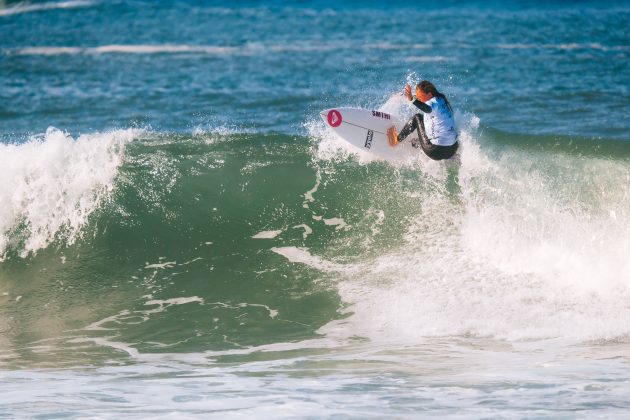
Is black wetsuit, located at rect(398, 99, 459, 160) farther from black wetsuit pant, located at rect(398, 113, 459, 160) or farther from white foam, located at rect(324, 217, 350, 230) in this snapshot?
white foam, located at rect(324, 217, 350, 230)

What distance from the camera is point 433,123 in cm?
1230

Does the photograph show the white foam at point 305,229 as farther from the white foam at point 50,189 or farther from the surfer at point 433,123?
the white foam at point 50,189

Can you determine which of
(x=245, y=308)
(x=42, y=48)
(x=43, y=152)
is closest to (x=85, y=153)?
(x=43, y=152)

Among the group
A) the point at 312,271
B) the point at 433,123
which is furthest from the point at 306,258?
the point at 433,123

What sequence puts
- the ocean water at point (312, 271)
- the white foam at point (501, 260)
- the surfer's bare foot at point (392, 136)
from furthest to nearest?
1. the surfer's bare foot at point (392, 136)
2. the white foam at point (501, 260)
3. the ocean water at point (312, 271)

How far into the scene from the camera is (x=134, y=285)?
467 inches

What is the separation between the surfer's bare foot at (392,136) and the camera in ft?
43.2

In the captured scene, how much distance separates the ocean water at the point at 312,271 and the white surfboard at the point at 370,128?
20 centimetres

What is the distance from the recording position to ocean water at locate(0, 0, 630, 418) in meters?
8.32

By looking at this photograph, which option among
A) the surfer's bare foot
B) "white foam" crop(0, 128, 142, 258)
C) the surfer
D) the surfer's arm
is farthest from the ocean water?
the surfer's arm

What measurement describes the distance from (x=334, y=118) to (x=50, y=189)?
4.03m

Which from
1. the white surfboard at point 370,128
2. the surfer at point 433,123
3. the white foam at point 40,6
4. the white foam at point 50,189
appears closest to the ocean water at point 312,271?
the white foam at point 50,189

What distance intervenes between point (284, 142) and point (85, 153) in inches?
127

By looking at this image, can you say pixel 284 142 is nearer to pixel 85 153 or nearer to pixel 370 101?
pixel 85 153
